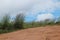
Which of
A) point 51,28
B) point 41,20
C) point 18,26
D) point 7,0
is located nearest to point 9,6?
point 7,0

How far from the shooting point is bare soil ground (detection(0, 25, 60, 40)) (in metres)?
2.50

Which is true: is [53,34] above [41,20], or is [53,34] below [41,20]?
below

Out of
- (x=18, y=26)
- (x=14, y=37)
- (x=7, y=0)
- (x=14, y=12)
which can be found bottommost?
(x=14, y=37)

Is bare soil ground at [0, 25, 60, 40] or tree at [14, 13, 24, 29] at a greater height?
tree at [14, 13, 24, 29]

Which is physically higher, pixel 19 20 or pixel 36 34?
pixel 19 20

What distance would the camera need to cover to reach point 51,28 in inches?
101

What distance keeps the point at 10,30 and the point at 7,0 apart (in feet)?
1.61

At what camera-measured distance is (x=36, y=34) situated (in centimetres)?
254

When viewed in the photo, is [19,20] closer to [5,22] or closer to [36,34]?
[5,22]

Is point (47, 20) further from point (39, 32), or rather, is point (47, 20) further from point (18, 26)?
point (18, 26)

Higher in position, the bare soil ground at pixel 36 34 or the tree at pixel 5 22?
the tree at pixel 5 22

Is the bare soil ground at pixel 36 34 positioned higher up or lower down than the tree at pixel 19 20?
lower down

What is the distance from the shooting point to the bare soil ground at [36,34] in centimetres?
250

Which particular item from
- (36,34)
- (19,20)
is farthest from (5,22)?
(36,34)
